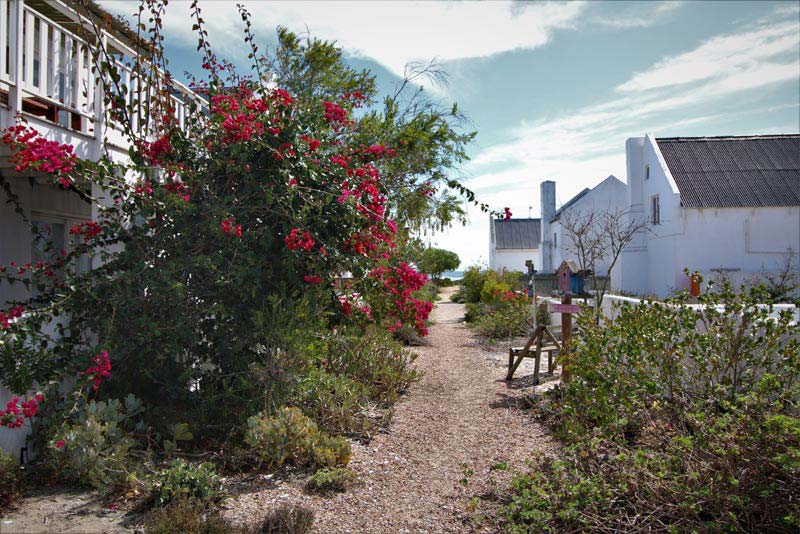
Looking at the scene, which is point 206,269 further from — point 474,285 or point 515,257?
point 515,257

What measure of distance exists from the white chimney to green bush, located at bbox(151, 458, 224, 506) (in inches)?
1122

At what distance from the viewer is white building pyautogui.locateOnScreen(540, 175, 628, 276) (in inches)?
1101

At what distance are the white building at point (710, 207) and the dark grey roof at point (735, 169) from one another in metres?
0.03

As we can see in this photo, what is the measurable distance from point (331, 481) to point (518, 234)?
131ft

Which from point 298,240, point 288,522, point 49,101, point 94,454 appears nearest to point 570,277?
point 298,240

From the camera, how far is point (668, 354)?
4.48 m

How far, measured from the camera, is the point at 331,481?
4242 millimetres

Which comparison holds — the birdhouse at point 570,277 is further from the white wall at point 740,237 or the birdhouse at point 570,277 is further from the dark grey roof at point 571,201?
the dark grey roof at point 571,201

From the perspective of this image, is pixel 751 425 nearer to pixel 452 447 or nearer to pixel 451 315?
pixel 452 447

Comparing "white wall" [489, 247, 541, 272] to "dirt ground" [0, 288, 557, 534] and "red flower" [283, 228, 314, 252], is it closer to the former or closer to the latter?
"dirt ground" [0, 288, 557, 534]

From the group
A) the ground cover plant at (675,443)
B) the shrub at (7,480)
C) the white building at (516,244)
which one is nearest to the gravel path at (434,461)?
the ground cover plant at (675,443)

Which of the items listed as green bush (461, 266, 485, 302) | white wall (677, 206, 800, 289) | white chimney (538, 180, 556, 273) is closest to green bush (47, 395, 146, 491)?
green bush (461, 266, 485, 302)

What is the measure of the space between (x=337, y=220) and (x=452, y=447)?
2.45m

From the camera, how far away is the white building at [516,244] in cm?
4194
